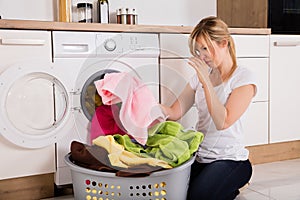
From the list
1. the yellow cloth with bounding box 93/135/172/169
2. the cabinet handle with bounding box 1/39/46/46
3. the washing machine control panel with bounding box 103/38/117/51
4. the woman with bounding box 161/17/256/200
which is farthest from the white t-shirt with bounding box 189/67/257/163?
the cabinet handle with bounding box 1/39/46/46

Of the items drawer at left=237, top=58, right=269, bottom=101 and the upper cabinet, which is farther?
the upper cabinet

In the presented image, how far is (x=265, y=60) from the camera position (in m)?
2.63

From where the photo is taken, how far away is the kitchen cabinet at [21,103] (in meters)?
1.93

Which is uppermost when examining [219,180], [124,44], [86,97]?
[124,44]

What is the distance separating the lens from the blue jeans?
190 cm

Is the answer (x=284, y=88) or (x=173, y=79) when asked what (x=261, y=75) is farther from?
(x=173, y=79)

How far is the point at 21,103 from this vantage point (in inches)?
77.6

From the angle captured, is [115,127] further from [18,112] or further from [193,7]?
[193,7]

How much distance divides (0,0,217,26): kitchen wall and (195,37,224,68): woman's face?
1.00 meters

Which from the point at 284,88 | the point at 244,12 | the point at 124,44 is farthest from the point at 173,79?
the point at 244,12

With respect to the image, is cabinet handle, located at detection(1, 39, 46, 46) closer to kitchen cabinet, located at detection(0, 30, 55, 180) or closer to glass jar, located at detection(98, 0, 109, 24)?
kitchen cabinet, located at detection(0, 30, 55, 180)

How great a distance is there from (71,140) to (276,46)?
138 cm

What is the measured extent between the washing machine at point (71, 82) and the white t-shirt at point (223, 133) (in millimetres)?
253

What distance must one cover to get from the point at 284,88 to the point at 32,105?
5.07 ft
